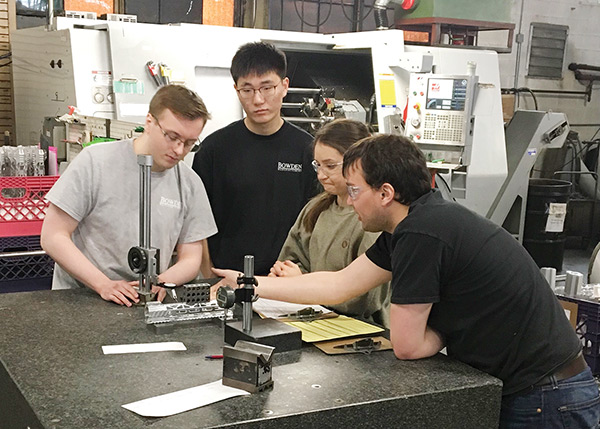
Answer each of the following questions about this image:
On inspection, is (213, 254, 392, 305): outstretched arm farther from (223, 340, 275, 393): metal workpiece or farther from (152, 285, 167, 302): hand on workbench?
(223, 340, 275, 393): metal workpiece

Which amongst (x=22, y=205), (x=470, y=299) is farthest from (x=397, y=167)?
(x=22, y=205)

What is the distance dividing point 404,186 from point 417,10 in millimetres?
3996

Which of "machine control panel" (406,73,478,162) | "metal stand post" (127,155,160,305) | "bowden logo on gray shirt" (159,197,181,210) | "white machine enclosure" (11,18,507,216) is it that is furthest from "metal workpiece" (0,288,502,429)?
"machine control panel" (406,73,478,162)

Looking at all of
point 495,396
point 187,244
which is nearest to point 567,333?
point 495,396

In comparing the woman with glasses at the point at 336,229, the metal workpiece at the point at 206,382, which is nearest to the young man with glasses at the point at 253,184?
the woman with glasses at the point at 336,229

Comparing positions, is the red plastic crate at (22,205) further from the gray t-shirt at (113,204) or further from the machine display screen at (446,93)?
the machine display screen at (446,93)

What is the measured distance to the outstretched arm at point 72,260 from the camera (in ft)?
5.55

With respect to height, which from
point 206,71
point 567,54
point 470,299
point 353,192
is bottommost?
point 470,299

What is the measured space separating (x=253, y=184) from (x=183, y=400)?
3.80ft

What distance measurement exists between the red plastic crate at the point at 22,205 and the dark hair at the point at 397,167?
55.6 inches

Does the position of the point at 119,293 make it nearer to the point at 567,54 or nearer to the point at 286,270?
the point at 286,270

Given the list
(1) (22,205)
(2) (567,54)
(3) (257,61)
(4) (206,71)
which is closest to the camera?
(3) (257,61)

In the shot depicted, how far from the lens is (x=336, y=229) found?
6.01ft

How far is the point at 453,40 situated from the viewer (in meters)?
5.58
